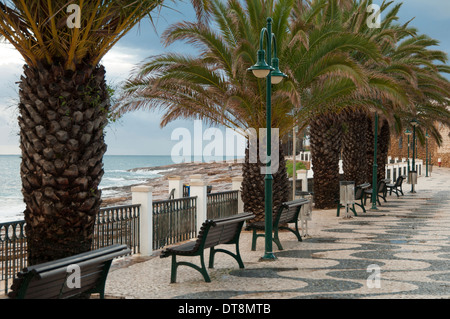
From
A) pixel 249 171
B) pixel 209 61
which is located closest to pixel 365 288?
pixel 249 171

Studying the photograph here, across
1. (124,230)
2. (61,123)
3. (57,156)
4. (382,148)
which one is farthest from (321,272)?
(382,148)

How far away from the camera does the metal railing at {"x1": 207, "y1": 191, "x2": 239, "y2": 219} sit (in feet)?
41.1

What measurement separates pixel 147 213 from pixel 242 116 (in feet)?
14.0

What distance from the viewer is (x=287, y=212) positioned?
1048 cm

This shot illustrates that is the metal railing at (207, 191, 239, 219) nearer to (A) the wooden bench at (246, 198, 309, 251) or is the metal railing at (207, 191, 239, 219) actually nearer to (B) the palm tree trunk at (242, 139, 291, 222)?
(B) the palm tree trunk at (242, 139, 291, 222)

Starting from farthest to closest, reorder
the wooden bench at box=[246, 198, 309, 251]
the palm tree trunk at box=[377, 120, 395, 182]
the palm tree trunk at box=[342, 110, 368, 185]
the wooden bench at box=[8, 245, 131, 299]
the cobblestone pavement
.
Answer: the palm tree trunk at box=[377, 120, 395, 182], the palm tree trunk at box=[342, 110, 368, 185], the wooden bench at box=[246, 198, 309, 251], the cobblestone pavement, the wooden bench at box=[8, 245, 131, 299]

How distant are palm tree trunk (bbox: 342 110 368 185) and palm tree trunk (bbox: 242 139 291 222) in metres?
7.83

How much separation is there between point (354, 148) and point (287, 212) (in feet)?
34.0

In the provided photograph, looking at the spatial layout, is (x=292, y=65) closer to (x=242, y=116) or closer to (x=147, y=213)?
(x=242, y=116)

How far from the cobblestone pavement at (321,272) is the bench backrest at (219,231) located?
0.49 m

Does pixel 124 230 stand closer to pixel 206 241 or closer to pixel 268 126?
pixel 206 241

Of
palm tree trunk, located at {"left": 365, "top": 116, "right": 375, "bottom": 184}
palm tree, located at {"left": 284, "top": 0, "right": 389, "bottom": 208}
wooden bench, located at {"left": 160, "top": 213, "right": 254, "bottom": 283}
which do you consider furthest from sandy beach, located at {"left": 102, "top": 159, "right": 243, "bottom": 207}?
palm tree trunk, located at {"left": 365, "top": 116, "right": 375, "bottom": 184}

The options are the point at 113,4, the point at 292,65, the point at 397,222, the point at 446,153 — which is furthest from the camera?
the point at 446,153

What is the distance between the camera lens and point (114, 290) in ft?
22.2
